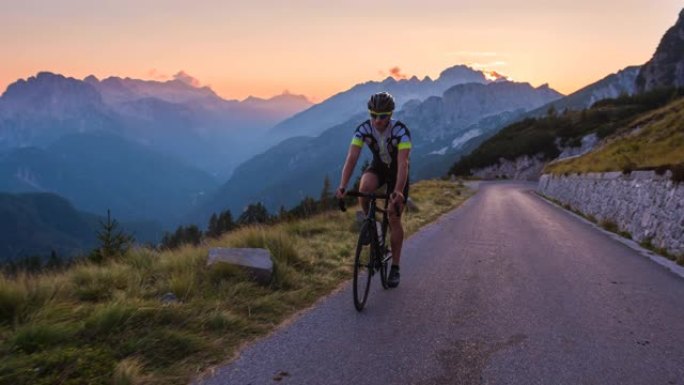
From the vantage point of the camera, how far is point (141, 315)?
216 inches

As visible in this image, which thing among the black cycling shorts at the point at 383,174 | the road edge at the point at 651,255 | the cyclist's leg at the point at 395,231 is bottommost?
the road edge at the point at 651,255

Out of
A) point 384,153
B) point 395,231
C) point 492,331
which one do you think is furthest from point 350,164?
point 492,331

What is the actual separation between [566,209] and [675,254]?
50.3 ft

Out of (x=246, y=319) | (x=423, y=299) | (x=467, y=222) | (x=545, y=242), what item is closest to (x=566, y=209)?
(x=467, y=222)

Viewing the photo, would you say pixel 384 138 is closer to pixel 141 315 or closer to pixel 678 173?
pixel 141 315

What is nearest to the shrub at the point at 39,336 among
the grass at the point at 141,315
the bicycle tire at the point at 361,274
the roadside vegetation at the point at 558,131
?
the grass at the point at 141,315

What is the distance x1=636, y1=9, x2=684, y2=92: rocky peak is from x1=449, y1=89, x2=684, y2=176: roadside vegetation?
3179 cm

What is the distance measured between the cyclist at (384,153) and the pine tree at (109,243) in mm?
4731

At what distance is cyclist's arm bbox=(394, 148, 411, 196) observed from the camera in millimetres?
6734

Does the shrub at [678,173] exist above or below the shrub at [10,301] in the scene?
above

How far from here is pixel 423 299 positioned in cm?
719

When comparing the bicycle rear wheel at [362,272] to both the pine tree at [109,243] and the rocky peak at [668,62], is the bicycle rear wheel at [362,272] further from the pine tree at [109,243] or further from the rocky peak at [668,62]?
the rocky peak at [668,62]

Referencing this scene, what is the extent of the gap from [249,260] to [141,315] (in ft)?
8.04

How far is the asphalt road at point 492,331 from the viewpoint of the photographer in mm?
4578
